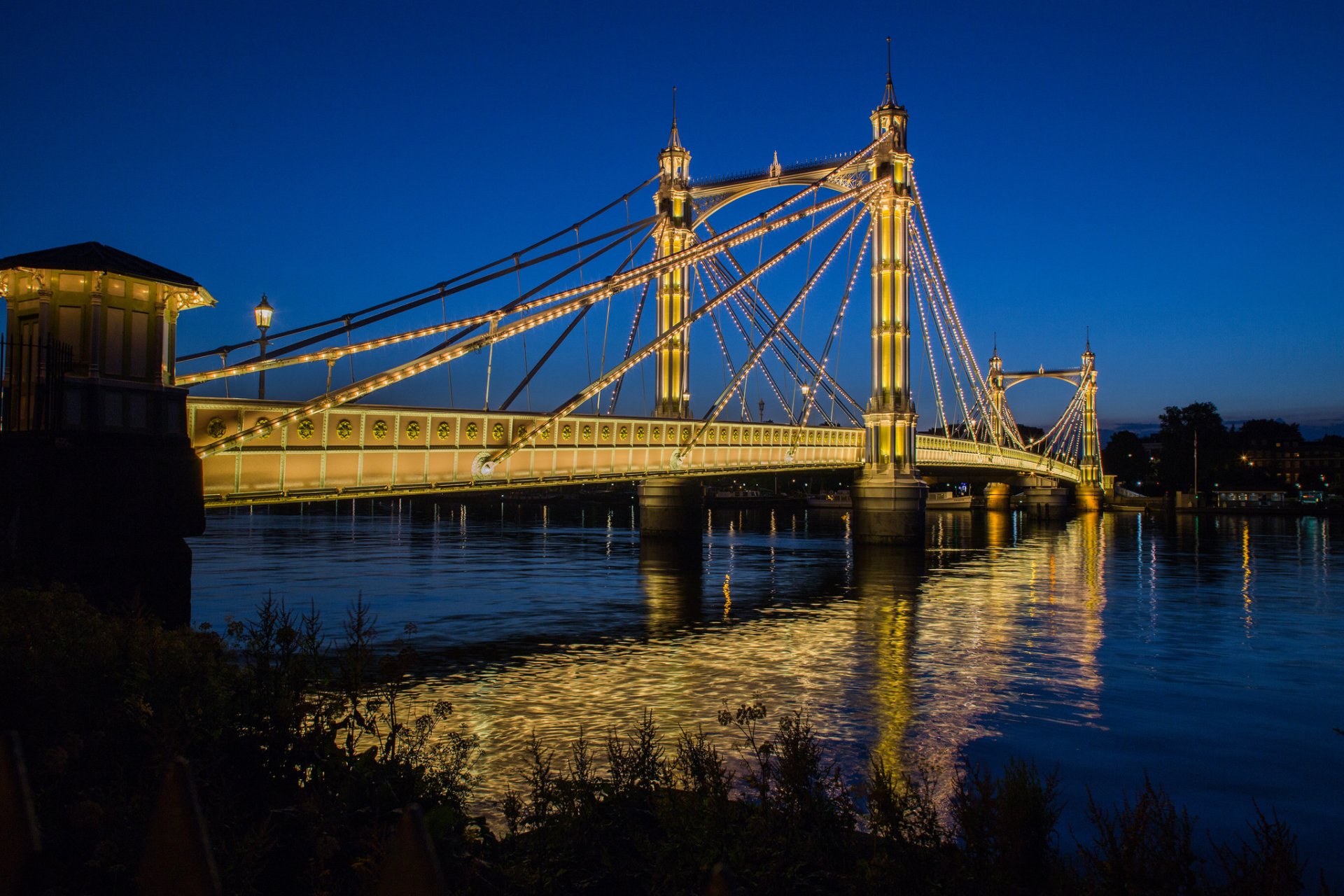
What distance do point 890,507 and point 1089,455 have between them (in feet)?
265

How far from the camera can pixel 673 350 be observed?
48.8 m

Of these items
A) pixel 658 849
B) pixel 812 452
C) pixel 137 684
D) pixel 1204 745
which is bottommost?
pixel 1204 745

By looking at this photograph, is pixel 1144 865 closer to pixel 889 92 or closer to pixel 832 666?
pixel 832 666

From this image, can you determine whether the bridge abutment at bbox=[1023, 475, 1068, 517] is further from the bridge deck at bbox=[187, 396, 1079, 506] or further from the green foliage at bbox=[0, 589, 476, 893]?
the green foliage at bbox=[0, 589, 476, 893]

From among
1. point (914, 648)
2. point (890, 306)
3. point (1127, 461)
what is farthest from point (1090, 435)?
point (914, 648)

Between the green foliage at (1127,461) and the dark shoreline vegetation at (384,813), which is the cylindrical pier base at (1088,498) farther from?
the dark shoreline vegetation at (384,813)

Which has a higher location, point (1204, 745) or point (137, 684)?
point (137, 684)

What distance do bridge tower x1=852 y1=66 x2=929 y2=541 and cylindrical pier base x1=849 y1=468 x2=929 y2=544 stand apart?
3cm

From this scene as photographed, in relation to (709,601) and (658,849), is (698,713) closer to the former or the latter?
(658,849)

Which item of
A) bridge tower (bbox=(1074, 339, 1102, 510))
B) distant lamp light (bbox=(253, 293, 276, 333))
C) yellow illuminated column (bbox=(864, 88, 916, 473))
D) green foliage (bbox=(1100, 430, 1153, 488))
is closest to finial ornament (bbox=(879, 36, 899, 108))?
yellow illuminated column (bbox=(864, 88, 916, 473))

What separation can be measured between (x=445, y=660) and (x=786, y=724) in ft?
41.6

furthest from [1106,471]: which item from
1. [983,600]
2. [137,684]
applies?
[137,684]

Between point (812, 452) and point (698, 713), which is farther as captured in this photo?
point (812, 452)

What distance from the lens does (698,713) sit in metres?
14.2
